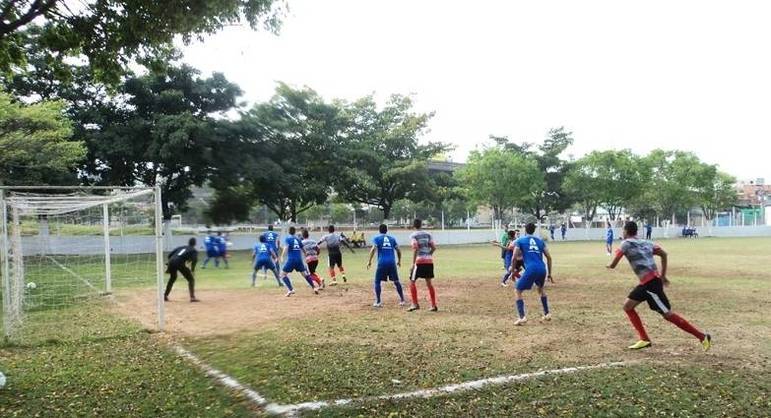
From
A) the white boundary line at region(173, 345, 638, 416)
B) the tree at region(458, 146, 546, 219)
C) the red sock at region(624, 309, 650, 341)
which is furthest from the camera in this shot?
the tree at region(458, 146, 546, 219)

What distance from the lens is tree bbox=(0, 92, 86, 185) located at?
18062mm

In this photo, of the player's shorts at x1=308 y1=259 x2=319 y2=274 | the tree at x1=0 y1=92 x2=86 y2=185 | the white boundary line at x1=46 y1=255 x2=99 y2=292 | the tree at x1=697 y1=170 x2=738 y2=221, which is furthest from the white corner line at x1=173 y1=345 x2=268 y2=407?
the tree at x1=697 y1=170 x2=738 y2=221

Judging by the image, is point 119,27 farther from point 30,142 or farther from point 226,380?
point 30,142

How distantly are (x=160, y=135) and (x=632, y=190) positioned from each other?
4256 cm

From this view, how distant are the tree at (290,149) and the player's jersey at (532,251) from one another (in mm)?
24607

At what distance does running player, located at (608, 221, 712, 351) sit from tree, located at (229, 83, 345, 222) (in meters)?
26.9

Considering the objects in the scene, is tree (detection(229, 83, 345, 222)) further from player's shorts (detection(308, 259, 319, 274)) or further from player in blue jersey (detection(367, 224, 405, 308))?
player in blue jersey (detection(367, 224, 405, 308))

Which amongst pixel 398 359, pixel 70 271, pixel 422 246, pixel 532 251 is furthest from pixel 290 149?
pixel 398 359

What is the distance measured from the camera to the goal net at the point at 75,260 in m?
9.89

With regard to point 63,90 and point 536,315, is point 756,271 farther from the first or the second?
point 63,90

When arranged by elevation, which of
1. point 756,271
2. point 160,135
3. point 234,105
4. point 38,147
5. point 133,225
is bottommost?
point 756,271

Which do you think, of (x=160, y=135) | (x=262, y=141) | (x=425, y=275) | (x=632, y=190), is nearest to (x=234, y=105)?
(x=262, y=141)

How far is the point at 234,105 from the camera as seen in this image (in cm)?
3325

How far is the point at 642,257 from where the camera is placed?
7.64m
